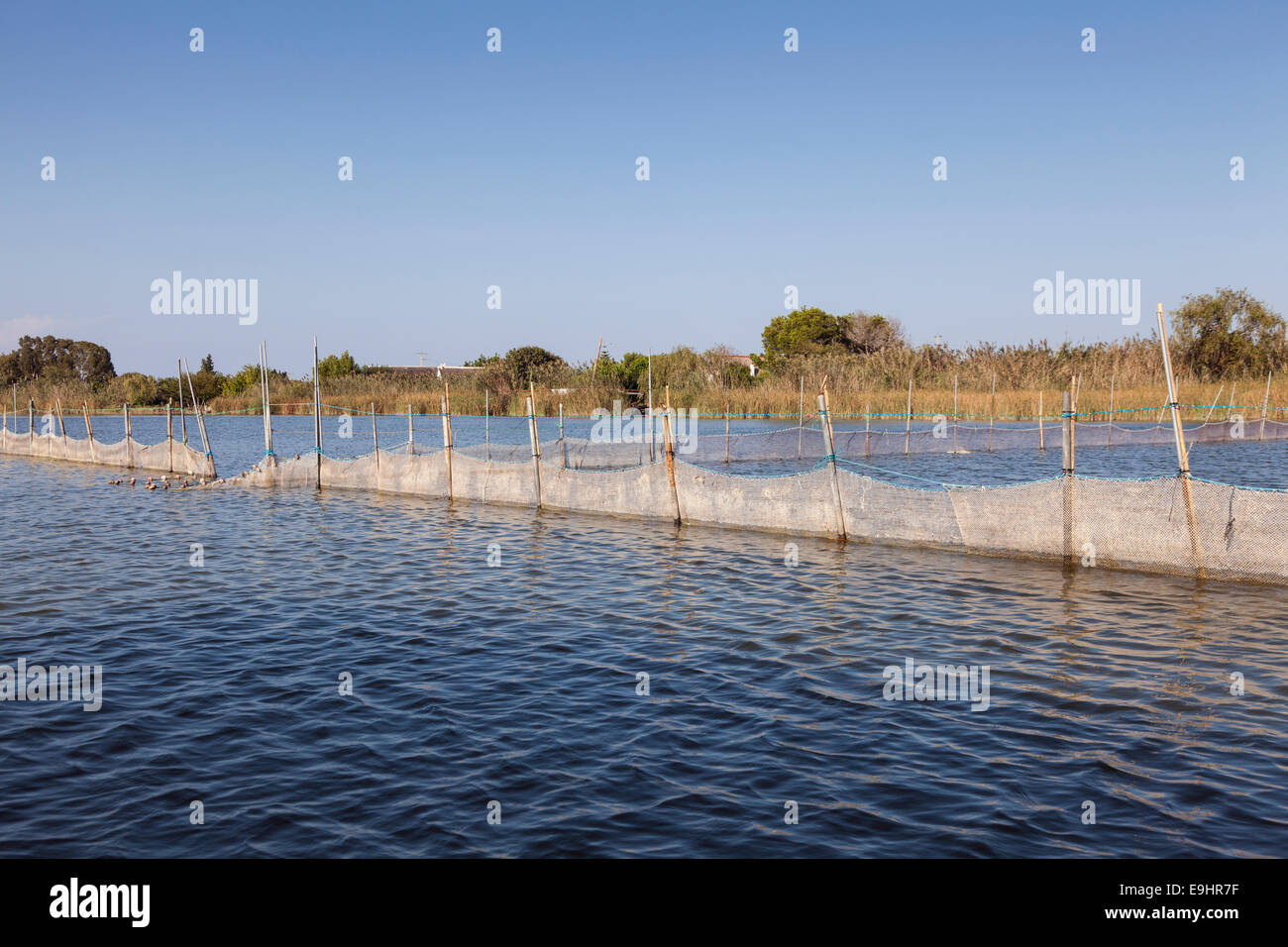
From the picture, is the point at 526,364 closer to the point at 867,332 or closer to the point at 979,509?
the point at 867,332

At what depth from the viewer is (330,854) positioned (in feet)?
18.4

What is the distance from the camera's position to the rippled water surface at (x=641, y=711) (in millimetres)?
5945

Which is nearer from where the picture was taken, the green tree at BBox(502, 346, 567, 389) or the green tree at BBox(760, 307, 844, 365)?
the green tree at BBox(502, 346, 567, 389)

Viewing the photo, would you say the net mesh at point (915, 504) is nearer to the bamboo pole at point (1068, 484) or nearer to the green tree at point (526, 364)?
the bamboo pole at point (1068, 484)

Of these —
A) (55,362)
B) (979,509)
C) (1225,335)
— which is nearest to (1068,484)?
(979,509)

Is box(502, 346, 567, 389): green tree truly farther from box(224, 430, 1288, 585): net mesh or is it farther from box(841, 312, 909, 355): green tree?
box(224, 430, 1288, 585): net mesh

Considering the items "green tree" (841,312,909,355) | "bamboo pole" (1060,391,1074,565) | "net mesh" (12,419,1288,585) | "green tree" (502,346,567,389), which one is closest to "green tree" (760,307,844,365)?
"green tree" (841,312,909,355)

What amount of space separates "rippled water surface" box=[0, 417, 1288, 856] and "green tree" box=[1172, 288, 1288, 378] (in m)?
55.7

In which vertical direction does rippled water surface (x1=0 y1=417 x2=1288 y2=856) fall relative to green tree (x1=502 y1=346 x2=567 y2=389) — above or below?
below

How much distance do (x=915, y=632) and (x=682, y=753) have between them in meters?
4.44

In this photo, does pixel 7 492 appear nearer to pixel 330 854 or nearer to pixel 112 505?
pixel 112 505

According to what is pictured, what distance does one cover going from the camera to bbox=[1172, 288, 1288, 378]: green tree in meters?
59.6
